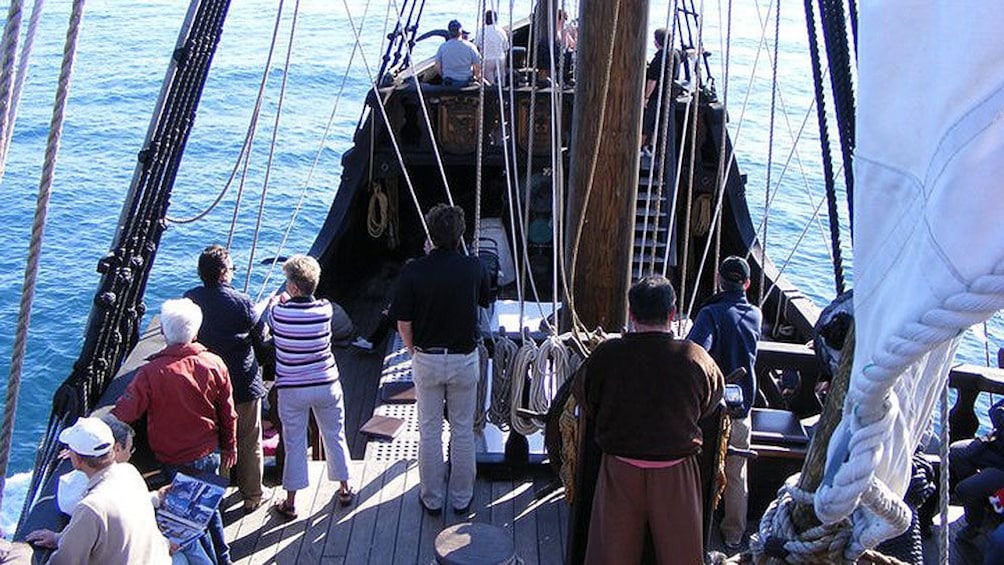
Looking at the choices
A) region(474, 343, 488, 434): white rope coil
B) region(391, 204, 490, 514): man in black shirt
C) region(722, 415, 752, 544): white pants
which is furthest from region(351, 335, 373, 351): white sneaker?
region(722, 415, 752, 544): white pants

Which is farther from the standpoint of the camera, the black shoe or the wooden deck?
the black shoe

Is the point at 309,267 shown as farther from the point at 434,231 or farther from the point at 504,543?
the point at 504,543

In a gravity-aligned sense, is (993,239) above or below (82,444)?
above

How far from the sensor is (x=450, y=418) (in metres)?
4.45

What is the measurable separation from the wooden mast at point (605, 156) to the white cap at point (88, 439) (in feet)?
6.34

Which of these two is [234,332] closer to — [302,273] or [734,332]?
[302,273]

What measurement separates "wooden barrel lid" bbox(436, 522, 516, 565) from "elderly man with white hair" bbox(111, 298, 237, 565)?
36.0 inches

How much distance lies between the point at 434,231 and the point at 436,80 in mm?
6706

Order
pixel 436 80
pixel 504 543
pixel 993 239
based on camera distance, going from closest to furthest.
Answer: pixel 993 239 → pixel 504 543 → pixel 436 80

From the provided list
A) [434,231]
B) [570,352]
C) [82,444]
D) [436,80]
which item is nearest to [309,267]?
[434,231]

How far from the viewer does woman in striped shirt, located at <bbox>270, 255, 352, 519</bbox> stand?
4.21m

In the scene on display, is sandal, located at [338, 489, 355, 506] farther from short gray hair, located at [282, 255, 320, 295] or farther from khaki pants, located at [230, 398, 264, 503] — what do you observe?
short gray hair, located at [282, 255, 320, 295]

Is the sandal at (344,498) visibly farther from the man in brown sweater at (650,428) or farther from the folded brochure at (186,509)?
the man in brown sweater at (650,428)

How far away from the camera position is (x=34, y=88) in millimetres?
21875
